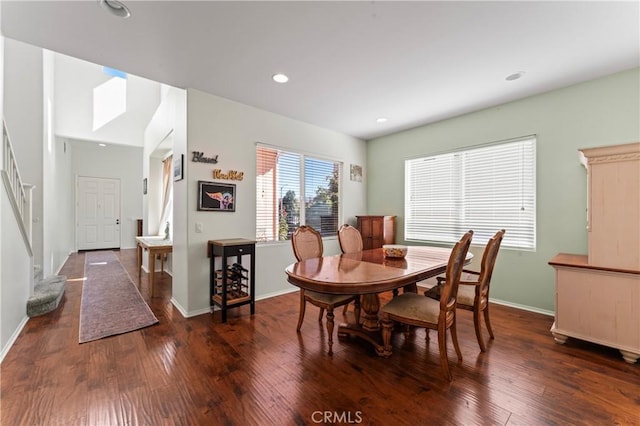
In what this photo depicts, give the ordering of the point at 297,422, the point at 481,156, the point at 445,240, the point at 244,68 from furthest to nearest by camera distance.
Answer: the point at 445,240 → the point at 481,156 → the point at 244,68 → the point at 297,422

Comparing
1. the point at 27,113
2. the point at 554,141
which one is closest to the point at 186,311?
the point at 27,113

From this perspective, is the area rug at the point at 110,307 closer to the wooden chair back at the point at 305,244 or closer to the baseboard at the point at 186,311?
the baseboard at the point at 186,311

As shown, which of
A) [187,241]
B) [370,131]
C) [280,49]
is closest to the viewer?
[280,49]

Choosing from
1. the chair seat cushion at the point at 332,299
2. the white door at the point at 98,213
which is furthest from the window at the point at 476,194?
the white door at the point at 98,213

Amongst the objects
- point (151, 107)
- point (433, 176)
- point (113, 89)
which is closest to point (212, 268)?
point (433, 176)

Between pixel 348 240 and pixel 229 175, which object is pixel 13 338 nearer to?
pixel 229 175

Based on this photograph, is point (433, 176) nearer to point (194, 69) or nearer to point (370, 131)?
point (370, 131)

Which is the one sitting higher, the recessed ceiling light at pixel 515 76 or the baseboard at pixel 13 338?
the recessed ceiling light at pixel 515 76

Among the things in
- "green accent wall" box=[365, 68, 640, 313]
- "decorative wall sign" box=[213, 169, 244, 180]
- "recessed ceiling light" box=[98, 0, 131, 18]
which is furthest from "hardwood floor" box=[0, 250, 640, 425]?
"recessed ceiling light" box=[98, 0, 131, 18]

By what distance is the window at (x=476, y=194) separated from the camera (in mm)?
3426

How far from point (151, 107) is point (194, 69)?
224 inches

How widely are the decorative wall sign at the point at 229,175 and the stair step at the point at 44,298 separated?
2.40m

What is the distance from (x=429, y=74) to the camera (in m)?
2.79

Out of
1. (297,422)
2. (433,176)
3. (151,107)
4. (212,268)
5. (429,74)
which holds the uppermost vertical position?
(151,107)
